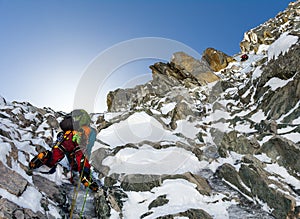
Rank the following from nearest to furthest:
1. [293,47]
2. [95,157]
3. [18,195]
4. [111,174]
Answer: [18,195]
[111,174]
[95,157]
[293,47]

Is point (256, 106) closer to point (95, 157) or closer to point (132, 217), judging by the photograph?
point (95, 157)

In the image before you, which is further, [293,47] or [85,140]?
[293,47]

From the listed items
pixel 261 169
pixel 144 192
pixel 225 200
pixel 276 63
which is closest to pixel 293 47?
pixel 276 63

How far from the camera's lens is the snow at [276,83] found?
49.2 feet

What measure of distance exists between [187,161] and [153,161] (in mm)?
1730

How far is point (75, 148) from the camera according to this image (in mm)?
8195

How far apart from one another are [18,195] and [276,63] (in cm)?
1698

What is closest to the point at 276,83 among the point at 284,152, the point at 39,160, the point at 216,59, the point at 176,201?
the point at 284,152

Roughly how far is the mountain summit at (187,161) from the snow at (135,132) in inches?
3.0

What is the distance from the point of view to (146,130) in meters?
17.3

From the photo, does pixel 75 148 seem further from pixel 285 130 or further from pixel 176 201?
pixel 285 130

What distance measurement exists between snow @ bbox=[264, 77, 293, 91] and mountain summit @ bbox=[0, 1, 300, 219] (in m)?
0.09

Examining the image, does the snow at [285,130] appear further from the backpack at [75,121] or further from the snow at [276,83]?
the backpack at [75,121]

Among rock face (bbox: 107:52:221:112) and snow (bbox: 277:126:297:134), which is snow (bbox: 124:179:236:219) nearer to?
snow (bbox: 277:126:297:134)
